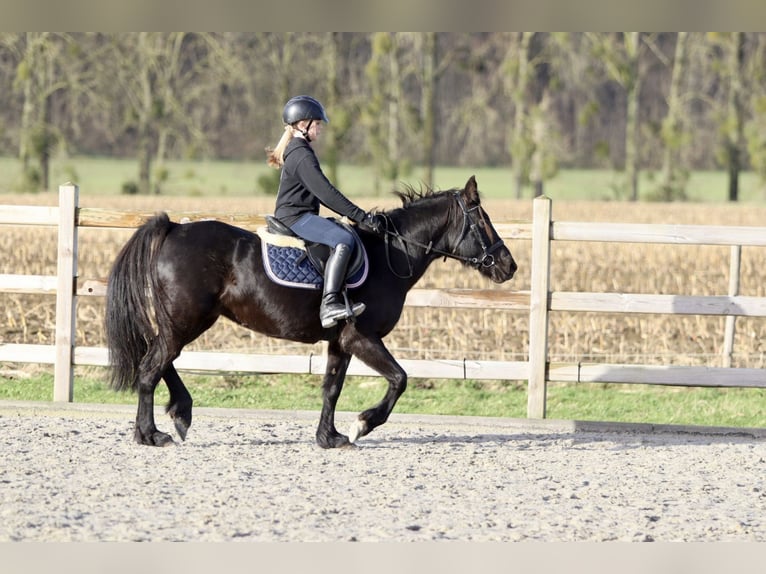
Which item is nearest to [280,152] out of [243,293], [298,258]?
[298,258]

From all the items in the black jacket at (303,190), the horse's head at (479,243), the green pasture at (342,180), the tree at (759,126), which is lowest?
the horse's head at (479,243)

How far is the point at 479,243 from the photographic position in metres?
8.04

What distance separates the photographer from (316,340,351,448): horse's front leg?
8.05 metres

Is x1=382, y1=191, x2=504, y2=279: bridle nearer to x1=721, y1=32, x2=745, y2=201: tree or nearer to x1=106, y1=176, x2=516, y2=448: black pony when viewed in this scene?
x1=106, y1=176, x2=516, y2=448: black pony

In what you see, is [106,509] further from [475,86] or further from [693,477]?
[475,86]

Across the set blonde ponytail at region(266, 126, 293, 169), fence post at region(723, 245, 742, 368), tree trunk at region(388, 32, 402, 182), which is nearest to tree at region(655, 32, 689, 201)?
tree trunk at region(388, 32, 402, 182)

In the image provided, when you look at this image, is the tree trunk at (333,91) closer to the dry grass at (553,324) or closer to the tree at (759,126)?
the tree at (759,126)

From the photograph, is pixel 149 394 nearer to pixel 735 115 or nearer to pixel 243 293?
pixel 243 293

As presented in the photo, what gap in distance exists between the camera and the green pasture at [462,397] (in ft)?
32.5

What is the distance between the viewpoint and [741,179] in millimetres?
60500

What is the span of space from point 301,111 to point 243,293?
1.20 metres

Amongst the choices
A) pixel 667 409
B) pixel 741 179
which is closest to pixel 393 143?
pixel 741 179

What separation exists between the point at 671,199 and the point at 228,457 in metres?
41.8

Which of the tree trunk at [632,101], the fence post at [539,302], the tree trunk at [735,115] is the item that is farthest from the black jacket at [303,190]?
the tree trunk at [735,115]
